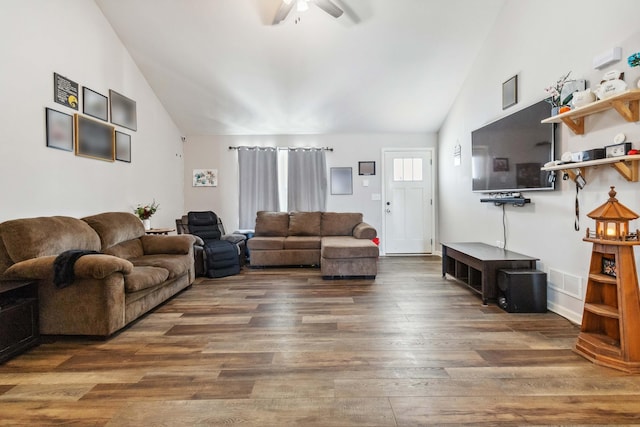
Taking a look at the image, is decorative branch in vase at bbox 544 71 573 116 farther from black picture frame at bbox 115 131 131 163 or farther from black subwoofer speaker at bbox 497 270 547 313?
black picture frame at bbox 115 131 131 163

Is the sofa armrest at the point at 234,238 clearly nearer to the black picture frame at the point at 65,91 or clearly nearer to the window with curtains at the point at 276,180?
the window with curtains at the point at 276,180

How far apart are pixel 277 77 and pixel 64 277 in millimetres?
3587

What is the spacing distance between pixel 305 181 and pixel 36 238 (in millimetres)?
3996

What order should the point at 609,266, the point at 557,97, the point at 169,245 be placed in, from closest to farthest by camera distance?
1. the point at 609,266
2. the point at 557,97
3. the point at 169,245

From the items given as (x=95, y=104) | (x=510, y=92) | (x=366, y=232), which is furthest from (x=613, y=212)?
(x=95, y=104)

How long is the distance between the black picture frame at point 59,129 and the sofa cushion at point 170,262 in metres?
1.34

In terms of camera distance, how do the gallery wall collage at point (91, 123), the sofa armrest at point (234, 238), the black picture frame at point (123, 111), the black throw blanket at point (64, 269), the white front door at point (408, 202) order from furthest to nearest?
the white front door at point (408, 202) → the sofa armrest at point (234, 238) → the black picture frame at point (123, 111) → the gallery wall collage at point (91, 123) → the black throw blanket at point (64, 269)

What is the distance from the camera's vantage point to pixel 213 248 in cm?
447

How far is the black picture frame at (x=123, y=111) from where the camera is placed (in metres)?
3.98

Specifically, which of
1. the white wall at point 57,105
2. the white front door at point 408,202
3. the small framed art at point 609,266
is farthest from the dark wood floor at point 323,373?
the white front door at point 408,202

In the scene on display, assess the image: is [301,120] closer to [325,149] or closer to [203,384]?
[325,149]

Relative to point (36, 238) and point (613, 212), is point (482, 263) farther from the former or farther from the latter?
point (36, 238)

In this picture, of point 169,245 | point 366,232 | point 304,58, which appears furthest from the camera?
point 366,232

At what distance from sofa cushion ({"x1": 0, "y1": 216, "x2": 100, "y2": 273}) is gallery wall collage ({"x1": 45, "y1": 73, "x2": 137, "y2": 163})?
854 millimetres
